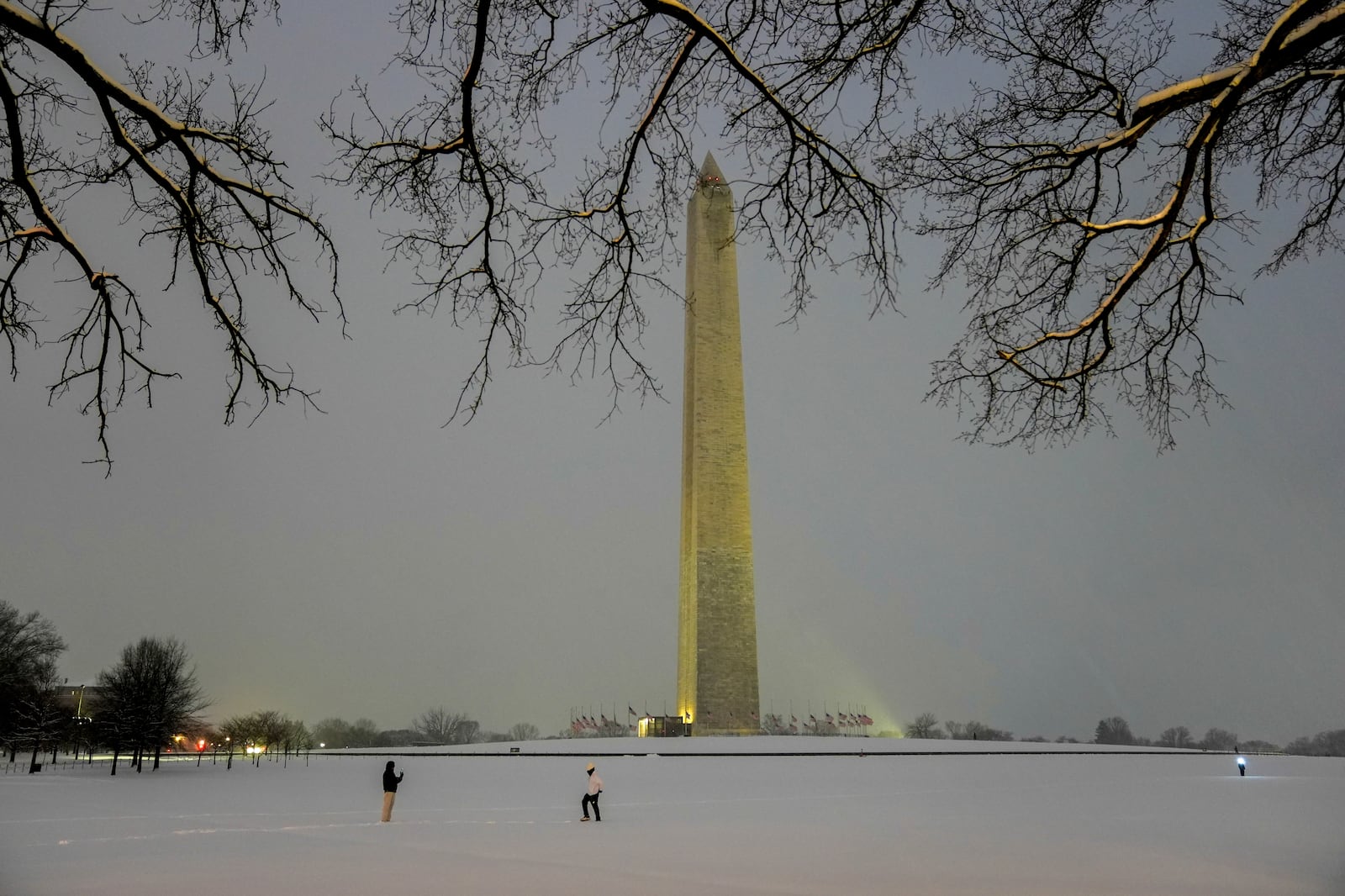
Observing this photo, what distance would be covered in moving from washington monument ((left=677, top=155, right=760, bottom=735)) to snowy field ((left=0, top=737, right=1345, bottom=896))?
17837 mm

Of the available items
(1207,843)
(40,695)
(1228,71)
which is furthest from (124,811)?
(40,695)

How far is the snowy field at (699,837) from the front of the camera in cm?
722

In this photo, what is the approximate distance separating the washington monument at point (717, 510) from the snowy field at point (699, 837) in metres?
17.8

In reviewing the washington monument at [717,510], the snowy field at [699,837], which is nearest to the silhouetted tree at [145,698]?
the snowy field at [699,837]

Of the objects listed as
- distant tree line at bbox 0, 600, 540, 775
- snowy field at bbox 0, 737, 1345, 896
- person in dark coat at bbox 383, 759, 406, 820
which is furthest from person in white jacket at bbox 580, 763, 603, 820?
distant tree line at bbox 0, 600, 540, 775

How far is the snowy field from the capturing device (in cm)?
722

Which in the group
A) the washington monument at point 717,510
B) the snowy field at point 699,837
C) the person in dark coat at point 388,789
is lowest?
the snowy field at point 699,837

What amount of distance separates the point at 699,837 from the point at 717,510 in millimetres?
30170

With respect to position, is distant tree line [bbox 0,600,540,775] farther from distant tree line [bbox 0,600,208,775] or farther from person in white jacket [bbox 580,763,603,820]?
person in white jacket [bbox 580,763,603,820]

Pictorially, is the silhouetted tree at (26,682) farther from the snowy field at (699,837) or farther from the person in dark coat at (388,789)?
the person in dark coat at (388,789)

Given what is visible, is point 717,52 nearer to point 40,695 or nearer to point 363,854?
point 363,854

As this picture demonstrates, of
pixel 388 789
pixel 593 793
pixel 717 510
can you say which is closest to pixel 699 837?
pixel 593 793

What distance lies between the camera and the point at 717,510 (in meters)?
40.2

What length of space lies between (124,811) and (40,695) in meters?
27.9
